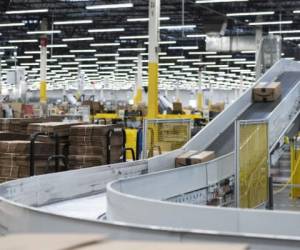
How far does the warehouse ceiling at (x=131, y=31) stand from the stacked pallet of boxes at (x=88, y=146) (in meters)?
11.3

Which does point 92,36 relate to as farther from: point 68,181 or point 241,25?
point 68,181

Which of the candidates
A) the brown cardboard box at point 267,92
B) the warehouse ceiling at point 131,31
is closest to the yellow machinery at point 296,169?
the brown cardboard box at point 267,92

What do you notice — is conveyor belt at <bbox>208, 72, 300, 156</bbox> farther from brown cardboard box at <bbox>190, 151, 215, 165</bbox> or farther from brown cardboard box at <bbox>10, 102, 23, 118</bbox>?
brown cardboard box at <bbox>10, 102, 23, 118</bbox>

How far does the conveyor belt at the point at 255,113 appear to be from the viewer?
9625mm

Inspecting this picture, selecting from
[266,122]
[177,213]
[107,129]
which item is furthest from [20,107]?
[177,213]

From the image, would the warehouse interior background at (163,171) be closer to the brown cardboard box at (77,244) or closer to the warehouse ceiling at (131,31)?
the brown cardboard box at (77,244)

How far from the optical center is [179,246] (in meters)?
1.80

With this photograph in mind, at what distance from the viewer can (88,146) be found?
27.3 feet

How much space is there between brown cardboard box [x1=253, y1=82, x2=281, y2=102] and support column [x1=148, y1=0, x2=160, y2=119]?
3397 millimetres

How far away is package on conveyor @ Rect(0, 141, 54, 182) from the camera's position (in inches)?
305

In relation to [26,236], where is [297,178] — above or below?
below

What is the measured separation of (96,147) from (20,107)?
482 inches

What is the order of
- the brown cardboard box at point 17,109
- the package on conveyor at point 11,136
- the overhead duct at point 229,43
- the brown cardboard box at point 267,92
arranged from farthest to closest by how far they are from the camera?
the overhead duct at point 229,43 → the brown cardboard box at point 17,109 → the brown cardboard box at point 267,92 → the package on conveyor at point 11,136

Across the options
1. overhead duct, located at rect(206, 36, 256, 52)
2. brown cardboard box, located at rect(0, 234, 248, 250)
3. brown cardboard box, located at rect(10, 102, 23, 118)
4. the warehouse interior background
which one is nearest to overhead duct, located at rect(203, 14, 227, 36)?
the warehouse interior background
